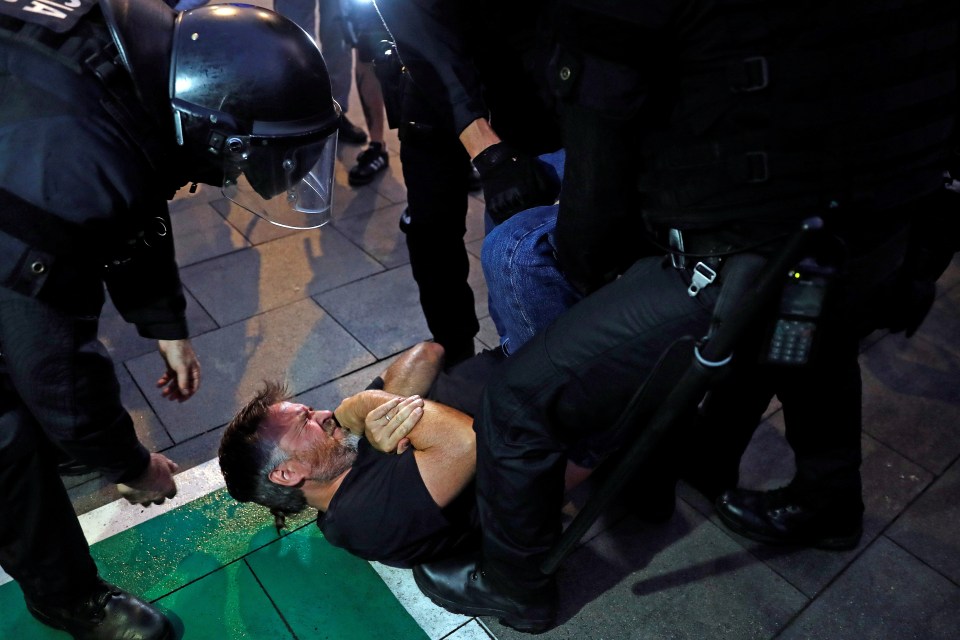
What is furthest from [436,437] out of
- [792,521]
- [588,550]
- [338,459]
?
[792,521]

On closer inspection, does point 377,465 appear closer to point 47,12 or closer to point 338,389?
point 338,389

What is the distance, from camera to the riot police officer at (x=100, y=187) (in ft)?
5.27

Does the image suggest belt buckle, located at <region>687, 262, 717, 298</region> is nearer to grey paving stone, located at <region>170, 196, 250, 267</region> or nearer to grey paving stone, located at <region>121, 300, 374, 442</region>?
grey paving stone, located at <region>121, 300, 374, 442</region>

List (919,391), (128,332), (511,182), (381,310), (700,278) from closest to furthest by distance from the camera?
(700,278)
(511,182)
(919,391)
(128,332)
(381,310)

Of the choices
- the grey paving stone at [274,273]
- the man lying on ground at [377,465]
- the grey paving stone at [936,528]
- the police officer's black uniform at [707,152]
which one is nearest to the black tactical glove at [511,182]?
the police officer's black uniform at [707,152]

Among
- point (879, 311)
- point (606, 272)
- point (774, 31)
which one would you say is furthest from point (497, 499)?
point (774, 31)

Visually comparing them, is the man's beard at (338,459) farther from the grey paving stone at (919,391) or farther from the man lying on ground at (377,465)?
the grey paving stone at (919,391)

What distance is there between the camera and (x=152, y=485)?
7.66 ft

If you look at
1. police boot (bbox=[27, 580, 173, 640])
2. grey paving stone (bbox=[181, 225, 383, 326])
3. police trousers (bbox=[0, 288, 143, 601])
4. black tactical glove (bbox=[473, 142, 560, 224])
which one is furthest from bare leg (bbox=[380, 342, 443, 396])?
grey paving stone (bbox=[181, 225, 383, 326])

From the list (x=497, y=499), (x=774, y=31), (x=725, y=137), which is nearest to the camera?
(x=774, y=31)

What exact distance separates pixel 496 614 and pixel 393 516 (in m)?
0.43

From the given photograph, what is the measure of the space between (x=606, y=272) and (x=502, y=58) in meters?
0.83

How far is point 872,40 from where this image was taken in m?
1.54

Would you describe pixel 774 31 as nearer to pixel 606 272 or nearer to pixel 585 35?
pixel 585 35
